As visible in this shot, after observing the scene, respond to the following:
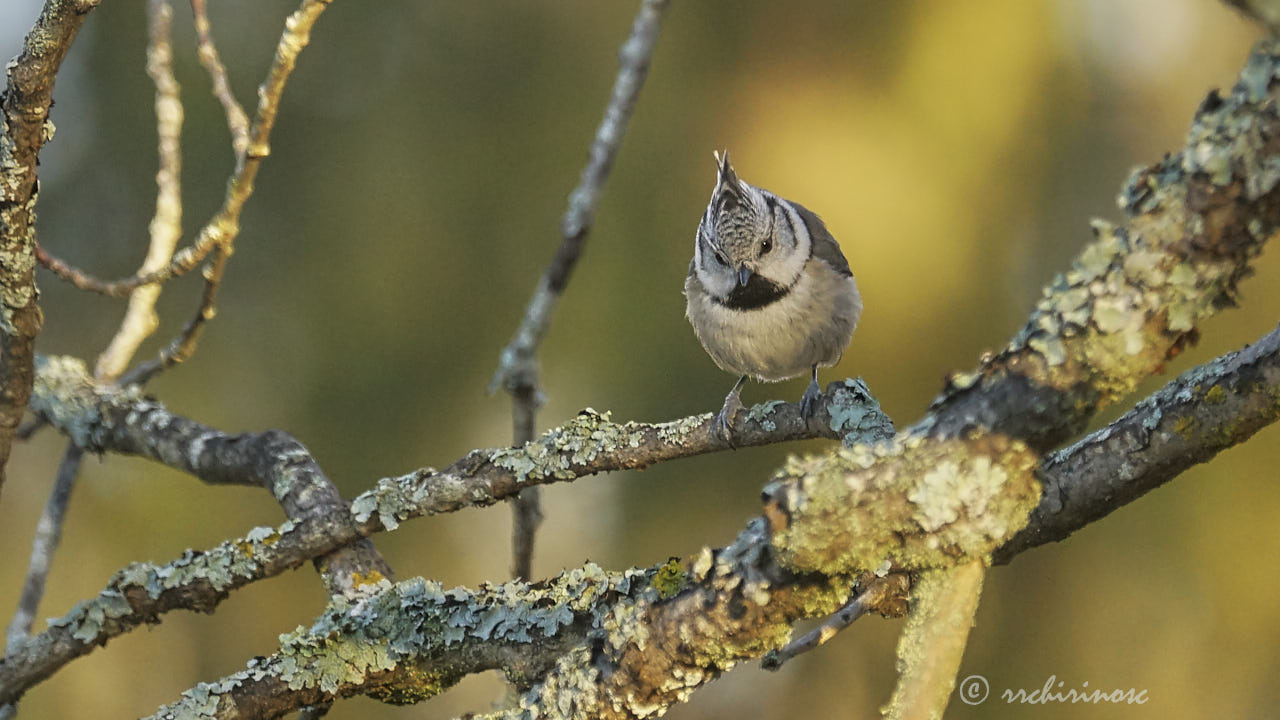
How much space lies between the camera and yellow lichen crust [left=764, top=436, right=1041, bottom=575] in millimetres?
1193

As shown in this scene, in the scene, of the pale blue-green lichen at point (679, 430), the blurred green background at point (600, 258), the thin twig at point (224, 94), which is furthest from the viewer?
the blurred green background at point (600, 258)

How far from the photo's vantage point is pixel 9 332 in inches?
86.6

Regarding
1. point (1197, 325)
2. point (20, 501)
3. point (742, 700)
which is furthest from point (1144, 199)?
point (20, 501)

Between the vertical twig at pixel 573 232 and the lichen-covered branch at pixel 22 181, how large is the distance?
964 mm

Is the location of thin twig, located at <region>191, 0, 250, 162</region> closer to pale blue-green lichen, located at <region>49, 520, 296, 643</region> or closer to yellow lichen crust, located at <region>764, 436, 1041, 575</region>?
pale blue-green lichen, located at <region>49, 520, 296, 643</region>

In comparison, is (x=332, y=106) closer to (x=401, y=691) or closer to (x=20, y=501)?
(x=20, y=501)

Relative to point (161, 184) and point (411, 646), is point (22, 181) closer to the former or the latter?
point (161, 184)

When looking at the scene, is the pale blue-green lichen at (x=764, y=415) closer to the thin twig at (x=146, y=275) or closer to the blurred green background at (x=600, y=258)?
the thin twig at (x=146, y=275)

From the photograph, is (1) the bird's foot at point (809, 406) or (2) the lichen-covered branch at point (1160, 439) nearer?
(2) the lichen-covered branch at point (1160, 439)

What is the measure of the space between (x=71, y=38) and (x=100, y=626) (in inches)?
46.1

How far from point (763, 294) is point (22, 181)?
5.88 ft

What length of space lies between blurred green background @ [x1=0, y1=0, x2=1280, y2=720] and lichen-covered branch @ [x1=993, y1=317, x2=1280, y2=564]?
2.13m

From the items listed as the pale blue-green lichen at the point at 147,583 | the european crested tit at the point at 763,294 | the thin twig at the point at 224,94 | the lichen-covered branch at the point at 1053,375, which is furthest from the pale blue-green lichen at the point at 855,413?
the thin twig at the point at 224,94

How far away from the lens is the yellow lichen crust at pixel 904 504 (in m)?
1.19
